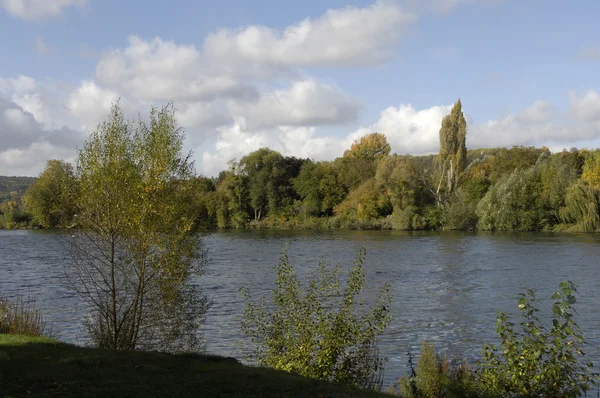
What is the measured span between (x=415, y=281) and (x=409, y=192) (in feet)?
173

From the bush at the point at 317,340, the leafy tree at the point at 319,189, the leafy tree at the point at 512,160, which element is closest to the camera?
the bush at the point at 317,340

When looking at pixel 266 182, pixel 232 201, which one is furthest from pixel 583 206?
pixel 232 201

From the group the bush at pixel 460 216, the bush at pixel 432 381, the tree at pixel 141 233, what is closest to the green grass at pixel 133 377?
the bush at pixel 432 381

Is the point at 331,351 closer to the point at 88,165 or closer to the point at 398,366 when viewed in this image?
the point at 398,366

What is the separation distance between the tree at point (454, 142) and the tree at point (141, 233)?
235 ft

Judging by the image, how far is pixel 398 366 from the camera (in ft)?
54.7

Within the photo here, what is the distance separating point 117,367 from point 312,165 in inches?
3682

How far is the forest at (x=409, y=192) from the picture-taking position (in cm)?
7250

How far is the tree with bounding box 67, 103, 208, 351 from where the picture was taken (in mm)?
16172

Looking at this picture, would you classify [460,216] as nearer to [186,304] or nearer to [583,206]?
[583,206]

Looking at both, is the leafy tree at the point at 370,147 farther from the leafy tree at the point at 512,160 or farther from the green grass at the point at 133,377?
the green grass at the point at 133,377

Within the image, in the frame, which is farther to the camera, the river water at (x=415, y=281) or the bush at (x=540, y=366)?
the river water at (x=415, y=281)

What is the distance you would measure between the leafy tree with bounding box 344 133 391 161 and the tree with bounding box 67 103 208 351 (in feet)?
339

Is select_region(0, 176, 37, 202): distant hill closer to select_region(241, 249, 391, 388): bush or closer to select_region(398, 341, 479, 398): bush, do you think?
select_region(241, 249, 391, 388): bush
